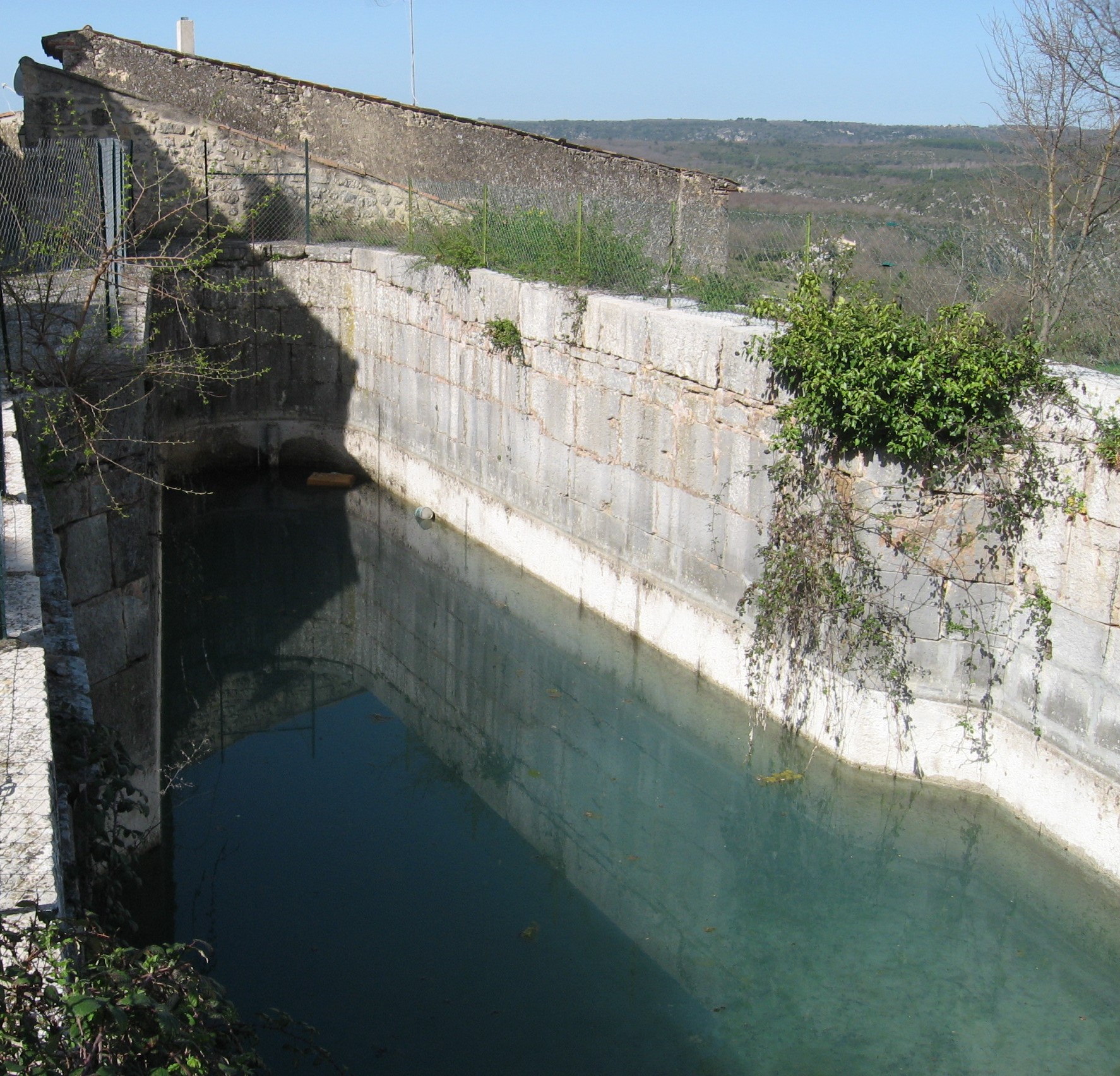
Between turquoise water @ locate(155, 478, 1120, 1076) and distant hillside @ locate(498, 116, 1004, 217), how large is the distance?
6.26 metres

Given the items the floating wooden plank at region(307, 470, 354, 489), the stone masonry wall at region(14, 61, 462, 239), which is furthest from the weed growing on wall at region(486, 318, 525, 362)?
the stone masonry wall at region(14, 61, 462, 239)

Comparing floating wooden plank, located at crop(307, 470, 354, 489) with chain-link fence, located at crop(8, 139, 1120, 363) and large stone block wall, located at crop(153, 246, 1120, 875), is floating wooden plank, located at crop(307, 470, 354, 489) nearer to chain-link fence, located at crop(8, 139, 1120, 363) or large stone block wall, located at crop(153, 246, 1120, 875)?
large stone block wall, located at crop(153, 246, 1120, 875)

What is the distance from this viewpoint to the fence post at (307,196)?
14.4 m

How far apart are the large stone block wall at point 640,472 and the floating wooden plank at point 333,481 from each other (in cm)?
29

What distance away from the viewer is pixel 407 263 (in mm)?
13008

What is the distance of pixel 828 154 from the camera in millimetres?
70500

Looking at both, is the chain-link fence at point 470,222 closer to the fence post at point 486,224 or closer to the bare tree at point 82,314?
the fence post at point 486,224

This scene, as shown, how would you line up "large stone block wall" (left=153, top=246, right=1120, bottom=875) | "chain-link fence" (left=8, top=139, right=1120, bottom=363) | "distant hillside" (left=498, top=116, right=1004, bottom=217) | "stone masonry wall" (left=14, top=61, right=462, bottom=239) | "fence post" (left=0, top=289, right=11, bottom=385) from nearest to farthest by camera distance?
"fence post" (left=0, top=289, right=11, bottom=385) < "large stone block wall" (left=153, top=246, right=1120, bottom=875) < "chain-link fence" (left=8, top=139, right=1120, bottom=363) < "stone masonry wall" (left=14, top=61, right=462, bottom=239) < "distant hillside" (left=498, top=116, right=1004, bottom=217)

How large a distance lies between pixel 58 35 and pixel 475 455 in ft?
31.8

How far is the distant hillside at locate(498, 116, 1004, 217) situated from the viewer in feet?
101

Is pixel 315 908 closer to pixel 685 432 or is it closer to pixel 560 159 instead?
pixel 685 432

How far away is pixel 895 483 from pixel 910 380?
69cm

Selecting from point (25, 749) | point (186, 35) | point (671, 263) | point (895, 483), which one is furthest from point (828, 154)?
point (25, 749)

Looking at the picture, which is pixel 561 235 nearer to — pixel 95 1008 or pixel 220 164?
pixel 220 164
